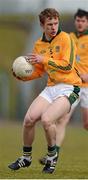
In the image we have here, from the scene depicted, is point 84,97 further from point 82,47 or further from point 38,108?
point 38,108

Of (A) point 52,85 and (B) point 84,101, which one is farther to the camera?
(B) point 84,101

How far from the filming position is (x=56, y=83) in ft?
42.0

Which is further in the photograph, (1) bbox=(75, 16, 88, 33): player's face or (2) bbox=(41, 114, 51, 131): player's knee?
(1) bbox=(75, 16, 88, 33): player's face

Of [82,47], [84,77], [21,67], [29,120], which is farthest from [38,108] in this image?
[82,47]

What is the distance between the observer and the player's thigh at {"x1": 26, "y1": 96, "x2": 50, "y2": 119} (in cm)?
1248

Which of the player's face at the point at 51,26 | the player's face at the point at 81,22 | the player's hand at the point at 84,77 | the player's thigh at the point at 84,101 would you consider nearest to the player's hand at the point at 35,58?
the player's face at the point at 51,26

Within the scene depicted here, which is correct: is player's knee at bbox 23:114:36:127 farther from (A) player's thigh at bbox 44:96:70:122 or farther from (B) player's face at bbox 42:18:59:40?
A: (B) player's face at bbox 42:18:59:40

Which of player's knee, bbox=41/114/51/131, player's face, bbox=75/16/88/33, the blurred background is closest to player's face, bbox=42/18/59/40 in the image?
player's knee, bbox=41/114/51/131

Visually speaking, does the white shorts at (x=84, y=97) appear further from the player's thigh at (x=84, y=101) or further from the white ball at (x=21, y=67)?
the white ball at (x=21, y=67)

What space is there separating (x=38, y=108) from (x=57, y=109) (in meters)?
0.28

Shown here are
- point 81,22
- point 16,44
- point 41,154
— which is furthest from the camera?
point 16,44

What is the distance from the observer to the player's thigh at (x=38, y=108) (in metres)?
12.5

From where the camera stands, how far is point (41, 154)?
1817 cm

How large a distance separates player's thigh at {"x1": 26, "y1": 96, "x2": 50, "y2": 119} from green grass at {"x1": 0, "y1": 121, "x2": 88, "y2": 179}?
2.63 feet
